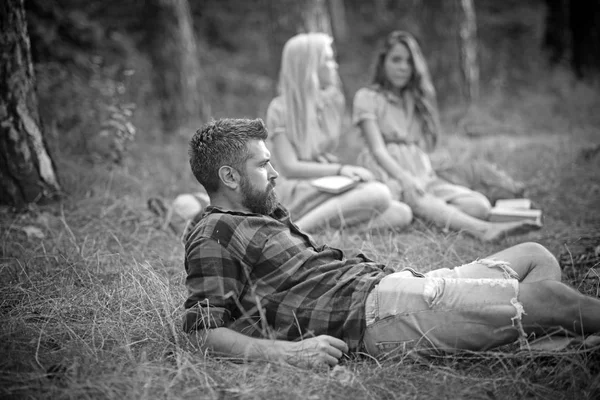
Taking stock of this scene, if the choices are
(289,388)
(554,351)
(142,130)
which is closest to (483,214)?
(554,351)

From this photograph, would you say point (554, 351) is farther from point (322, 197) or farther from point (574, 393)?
point (322, 197)

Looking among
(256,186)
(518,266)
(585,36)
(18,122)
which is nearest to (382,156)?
(518,266)

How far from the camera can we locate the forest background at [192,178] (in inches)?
79.5

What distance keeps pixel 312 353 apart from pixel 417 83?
3.24 meters

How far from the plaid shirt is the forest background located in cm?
Result: 17

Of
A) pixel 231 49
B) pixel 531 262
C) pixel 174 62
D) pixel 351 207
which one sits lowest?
pixel 351 207

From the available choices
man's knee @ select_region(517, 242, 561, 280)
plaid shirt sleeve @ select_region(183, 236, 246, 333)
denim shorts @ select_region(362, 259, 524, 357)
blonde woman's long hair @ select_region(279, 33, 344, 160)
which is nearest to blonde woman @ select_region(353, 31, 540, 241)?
blonde woman's long hair @ select_region(279, 33, 344, 160)

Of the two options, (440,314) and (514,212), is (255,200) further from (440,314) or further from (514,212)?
(514,212)

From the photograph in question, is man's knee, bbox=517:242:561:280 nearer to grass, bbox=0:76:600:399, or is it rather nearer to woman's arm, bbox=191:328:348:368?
grass, bbox=0:76:600:399

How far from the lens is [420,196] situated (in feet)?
14.0

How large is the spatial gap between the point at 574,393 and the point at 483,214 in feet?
7.77

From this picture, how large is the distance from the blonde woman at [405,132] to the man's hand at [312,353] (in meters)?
2.30

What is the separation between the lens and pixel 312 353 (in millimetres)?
2027

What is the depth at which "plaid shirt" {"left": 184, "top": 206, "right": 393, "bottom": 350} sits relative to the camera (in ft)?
6.79
